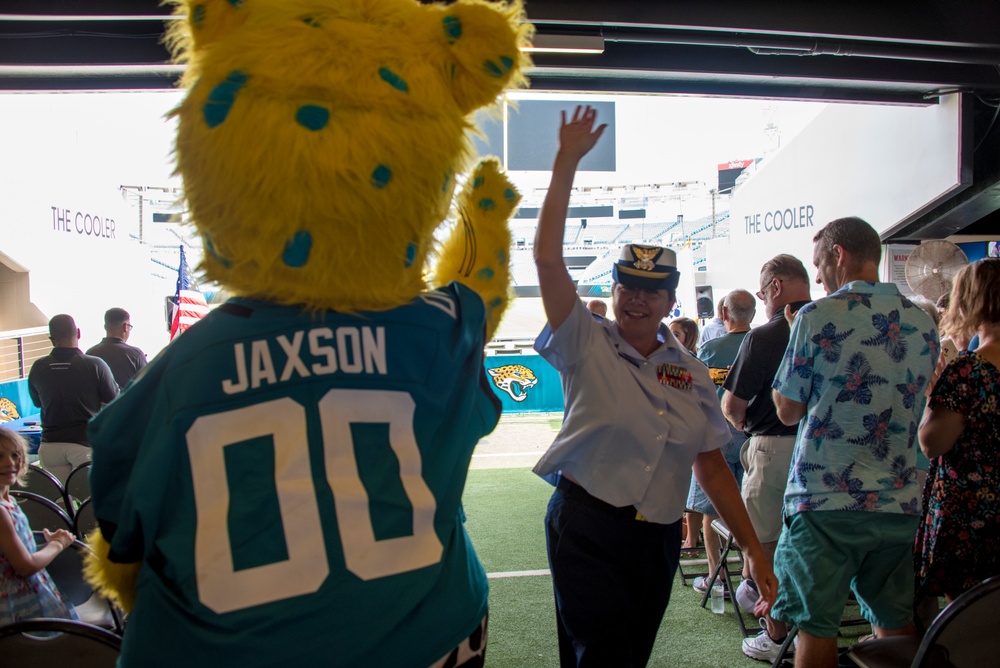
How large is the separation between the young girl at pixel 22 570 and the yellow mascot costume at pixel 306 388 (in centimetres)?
141

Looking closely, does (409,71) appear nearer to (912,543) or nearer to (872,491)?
(872,491)

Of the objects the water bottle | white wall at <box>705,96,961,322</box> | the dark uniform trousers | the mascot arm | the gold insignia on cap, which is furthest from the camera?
white wall at <box>705,96,961,322</box>

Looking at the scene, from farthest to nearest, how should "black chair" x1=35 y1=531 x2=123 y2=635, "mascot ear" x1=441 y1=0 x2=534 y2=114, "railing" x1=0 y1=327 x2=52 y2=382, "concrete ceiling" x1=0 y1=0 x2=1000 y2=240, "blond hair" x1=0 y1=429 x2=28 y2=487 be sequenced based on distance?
"railing" x1=0 y1=327 x2=52 y2=382, "concrete ceiling" x1=0 y1=0 x2=1000 y2=240, "black chair" x1=35 y1=531 x2=123 y2=635, "blond hair" x1=0 y1=429 x2=28 y2=487, "mascot ear" x1=441 y1=0 x2=534 y2=114

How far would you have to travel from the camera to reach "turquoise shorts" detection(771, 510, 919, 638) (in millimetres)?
2443

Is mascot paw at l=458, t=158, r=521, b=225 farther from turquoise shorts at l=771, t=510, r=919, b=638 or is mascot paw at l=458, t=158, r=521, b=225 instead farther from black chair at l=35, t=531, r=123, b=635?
black chair at l=35, t=531, r=123, b=635

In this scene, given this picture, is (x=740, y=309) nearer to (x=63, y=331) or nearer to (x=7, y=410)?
(x=63, y=331)

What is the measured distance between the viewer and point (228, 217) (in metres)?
1.29

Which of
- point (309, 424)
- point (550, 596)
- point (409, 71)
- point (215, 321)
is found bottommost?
point (550, 596)

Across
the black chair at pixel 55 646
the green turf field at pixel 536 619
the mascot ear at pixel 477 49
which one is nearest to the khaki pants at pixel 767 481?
the green turf field at pixel 536 619

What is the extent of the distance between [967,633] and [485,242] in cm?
160

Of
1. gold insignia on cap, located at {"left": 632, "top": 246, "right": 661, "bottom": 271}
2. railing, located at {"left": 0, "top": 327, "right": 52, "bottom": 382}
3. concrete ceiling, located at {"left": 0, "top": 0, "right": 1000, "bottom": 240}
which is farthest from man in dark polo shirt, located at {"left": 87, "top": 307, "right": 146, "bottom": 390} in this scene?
railing, located at {"left": 0, "top": 327, "right": 52, "bottom": 382}

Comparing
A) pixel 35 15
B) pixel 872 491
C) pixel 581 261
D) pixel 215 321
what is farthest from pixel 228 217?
pixel 581 261

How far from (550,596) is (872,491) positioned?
7.19 ft

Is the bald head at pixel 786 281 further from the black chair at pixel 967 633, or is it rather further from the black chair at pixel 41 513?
the black chair at pixel 41 513
